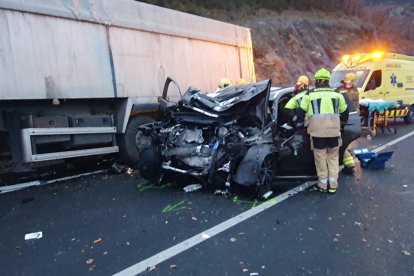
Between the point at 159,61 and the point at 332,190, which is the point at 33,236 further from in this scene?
the point at 159,61

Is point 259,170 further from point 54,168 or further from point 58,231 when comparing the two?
point 54,168

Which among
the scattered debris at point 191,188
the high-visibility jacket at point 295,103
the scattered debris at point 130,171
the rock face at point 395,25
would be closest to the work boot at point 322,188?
the high-visibility jacket at point 295,103

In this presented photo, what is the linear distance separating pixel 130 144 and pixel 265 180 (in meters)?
2.93

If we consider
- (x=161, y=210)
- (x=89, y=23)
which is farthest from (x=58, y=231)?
(x=89, y=23)

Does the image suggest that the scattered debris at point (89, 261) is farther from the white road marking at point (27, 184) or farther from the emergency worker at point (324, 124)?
the emergency worker at point (324, 124)

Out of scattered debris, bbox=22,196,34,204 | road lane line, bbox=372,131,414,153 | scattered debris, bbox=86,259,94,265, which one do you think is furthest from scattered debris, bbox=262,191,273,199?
road lane line, bbox=372,131,414,153

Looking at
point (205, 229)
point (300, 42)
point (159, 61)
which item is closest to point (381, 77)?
point (159, 61)

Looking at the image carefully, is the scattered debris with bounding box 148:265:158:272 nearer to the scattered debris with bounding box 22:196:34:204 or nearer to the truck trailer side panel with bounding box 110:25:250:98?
the scattered debris with bounding box 22:196:34:204

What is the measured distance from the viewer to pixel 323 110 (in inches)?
218

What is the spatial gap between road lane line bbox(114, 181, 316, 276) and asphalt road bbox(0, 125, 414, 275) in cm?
6

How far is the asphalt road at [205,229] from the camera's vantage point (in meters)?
3.51

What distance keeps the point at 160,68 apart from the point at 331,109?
11.9 feet

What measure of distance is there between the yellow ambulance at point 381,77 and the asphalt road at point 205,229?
7.01 meters

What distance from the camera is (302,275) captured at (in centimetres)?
330
